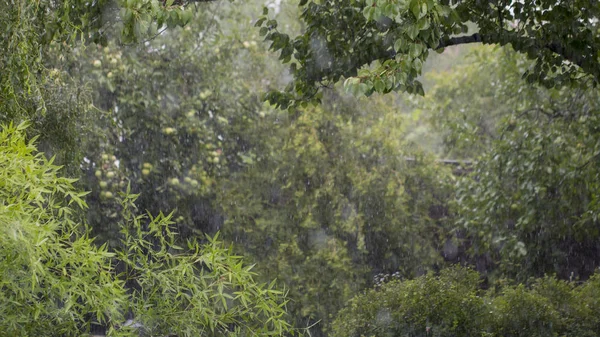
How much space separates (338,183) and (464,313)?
13.2 feet

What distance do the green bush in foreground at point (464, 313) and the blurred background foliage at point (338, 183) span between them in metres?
0.01

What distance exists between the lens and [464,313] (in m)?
6.89

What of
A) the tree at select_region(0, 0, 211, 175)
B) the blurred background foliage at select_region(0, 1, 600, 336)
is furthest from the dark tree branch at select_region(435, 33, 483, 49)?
the blurred background foliage at select_region(0, 1, 600, 336)

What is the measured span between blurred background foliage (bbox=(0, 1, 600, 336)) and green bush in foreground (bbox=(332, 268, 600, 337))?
1 centimetres

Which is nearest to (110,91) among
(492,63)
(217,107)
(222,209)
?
(217,107)

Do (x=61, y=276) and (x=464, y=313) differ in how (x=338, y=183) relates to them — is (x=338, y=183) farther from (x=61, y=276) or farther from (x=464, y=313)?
(x=61, y=276)

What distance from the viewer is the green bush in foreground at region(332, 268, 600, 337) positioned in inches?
270

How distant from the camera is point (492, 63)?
12.5m

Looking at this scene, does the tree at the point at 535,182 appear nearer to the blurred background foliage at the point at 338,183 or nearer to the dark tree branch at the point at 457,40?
the blurred background foliage at the point at 338,183

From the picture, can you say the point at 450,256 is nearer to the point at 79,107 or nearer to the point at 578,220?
the point at 578,220

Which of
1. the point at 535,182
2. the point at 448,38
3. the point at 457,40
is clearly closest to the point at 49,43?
the point at 448,38

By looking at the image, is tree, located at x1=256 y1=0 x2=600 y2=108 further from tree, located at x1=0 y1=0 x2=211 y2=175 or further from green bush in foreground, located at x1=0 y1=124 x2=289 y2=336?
green bush in foreground, located at x1=0 y1=124 x2=289 y2=336

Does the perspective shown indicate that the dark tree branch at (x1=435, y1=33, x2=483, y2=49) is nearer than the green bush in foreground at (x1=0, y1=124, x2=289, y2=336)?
Answer: No

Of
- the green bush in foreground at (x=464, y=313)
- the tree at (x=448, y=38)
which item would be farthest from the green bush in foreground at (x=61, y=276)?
the green bush in foreground at (x=464, y=313)
